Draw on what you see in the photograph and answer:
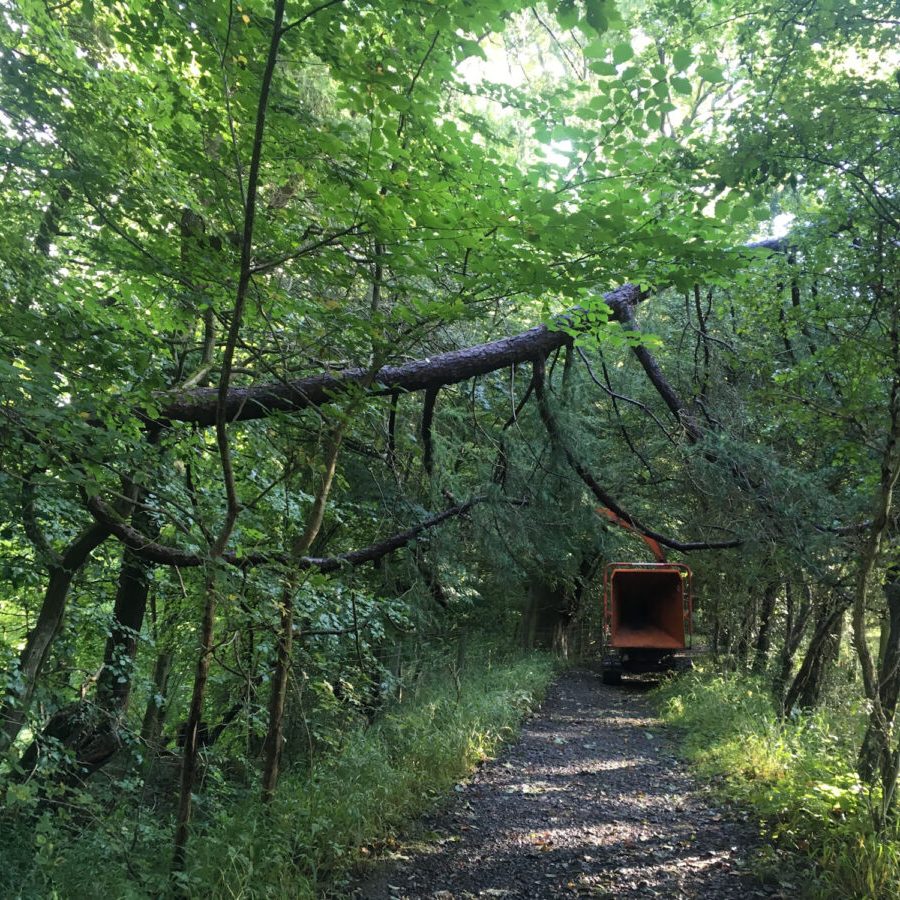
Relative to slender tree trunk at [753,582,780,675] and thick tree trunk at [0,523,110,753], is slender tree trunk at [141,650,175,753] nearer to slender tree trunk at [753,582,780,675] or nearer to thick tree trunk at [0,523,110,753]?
thick tree trunk at [0,523,110,753]

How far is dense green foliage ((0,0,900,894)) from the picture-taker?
2.87 m

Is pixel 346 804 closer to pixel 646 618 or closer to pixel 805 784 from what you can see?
pixel 805 784

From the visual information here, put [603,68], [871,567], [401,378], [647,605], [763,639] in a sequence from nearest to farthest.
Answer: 1. [603,68]
2. [871,567]
3. [401,378]
4. [763,639]
5. [647,605]

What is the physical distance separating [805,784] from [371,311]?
4.55 meters

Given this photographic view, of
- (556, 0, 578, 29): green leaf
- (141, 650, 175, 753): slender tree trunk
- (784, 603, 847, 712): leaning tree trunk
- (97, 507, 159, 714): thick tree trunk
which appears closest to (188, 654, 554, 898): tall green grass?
(97, 507, 159, 714): thick tree trunk

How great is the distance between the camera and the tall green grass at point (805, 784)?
3.46m

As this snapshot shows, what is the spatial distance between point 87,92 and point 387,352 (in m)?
2.99

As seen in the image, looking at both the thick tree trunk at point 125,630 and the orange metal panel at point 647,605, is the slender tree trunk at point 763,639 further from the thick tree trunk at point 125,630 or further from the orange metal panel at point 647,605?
the thick tree trunk at point 125,630

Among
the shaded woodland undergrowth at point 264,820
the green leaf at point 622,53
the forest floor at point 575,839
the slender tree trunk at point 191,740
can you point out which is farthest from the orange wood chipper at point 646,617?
the green leaf at point 622,53

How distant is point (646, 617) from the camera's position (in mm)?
14867

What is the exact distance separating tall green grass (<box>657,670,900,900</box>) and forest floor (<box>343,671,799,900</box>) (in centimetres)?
25

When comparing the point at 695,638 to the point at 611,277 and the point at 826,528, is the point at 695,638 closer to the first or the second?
the point at 826,528

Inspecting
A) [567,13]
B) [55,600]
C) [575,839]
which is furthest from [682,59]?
[55,600]

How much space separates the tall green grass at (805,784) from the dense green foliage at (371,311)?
9.1 inches
